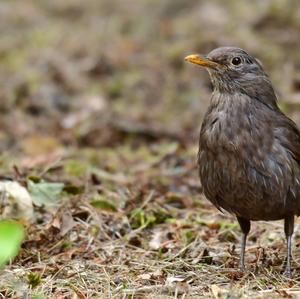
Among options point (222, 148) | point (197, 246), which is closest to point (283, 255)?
point (197, 246)

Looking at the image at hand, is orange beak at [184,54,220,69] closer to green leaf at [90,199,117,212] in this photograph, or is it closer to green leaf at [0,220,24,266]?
green leaf at [90,199,117,212]

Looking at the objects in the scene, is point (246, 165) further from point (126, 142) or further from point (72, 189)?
point (126, 142)

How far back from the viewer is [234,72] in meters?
5.39

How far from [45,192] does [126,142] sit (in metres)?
3.11

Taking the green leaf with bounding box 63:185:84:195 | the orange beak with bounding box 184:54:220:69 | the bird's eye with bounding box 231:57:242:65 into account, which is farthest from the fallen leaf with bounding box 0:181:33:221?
the bird's eye with bounding box 231:57:242:65

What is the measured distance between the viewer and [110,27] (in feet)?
45.6

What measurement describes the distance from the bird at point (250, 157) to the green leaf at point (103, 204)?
1.29 m

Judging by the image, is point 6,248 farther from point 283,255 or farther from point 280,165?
point 283,255

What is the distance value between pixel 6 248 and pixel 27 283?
1653mm

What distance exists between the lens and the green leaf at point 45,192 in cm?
610

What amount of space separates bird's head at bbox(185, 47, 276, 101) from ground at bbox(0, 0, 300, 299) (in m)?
1.13

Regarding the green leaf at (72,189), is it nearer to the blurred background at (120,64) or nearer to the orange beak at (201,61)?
the orange beak at (201,61)

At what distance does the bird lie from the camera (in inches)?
196

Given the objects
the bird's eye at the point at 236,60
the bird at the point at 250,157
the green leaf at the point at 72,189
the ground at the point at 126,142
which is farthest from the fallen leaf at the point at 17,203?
the bird's eye at the point at 236,60
